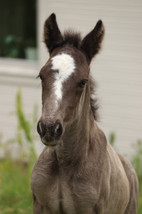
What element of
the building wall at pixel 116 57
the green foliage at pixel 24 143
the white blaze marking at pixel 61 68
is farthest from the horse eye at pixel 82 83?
the building wall at pixel 116 57

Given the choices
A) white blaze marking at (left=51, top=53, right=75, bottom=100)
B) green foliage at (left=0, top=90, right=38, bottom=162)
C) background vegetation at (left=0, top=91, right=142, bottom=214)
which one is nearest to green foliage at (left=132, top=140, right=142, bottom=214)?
background vegetation at (left=0, top=91, right=142, bottom=214)

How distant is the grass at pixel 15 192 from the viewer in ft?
21.1

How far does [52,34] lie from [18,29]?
209 inches

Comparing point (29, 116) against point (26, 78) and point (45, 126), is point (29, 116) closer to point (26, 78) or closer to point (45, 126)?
point (26, 78)

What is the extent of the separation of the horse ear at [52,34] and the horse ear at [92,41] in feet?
0.66

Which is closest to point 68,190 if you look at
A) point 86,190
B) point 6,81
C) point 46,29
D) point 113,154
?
point 86,190

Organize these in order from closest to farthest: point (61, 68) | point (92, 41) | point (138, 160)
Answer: point (61, 68) → point (92, 41) → point (138, 160)

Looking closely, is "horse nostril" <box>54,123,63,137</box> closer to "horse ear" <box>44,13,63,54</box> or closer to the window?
"horse ear" <box>44,13,63,54</box>

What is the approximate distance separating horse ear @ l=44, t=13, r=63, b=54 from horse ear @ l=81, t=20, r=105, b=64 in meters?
0.20

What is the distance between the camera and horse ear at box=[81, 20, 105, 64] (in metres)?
4.11

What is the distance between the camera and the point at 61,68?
12.1 feet

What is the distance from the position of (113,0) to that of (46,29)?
166 inches

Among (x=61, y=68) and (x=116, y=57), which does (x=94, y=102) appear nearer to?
(x=61, y=68)

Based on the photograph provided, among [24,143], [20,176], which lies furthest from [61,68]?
[24,143]
